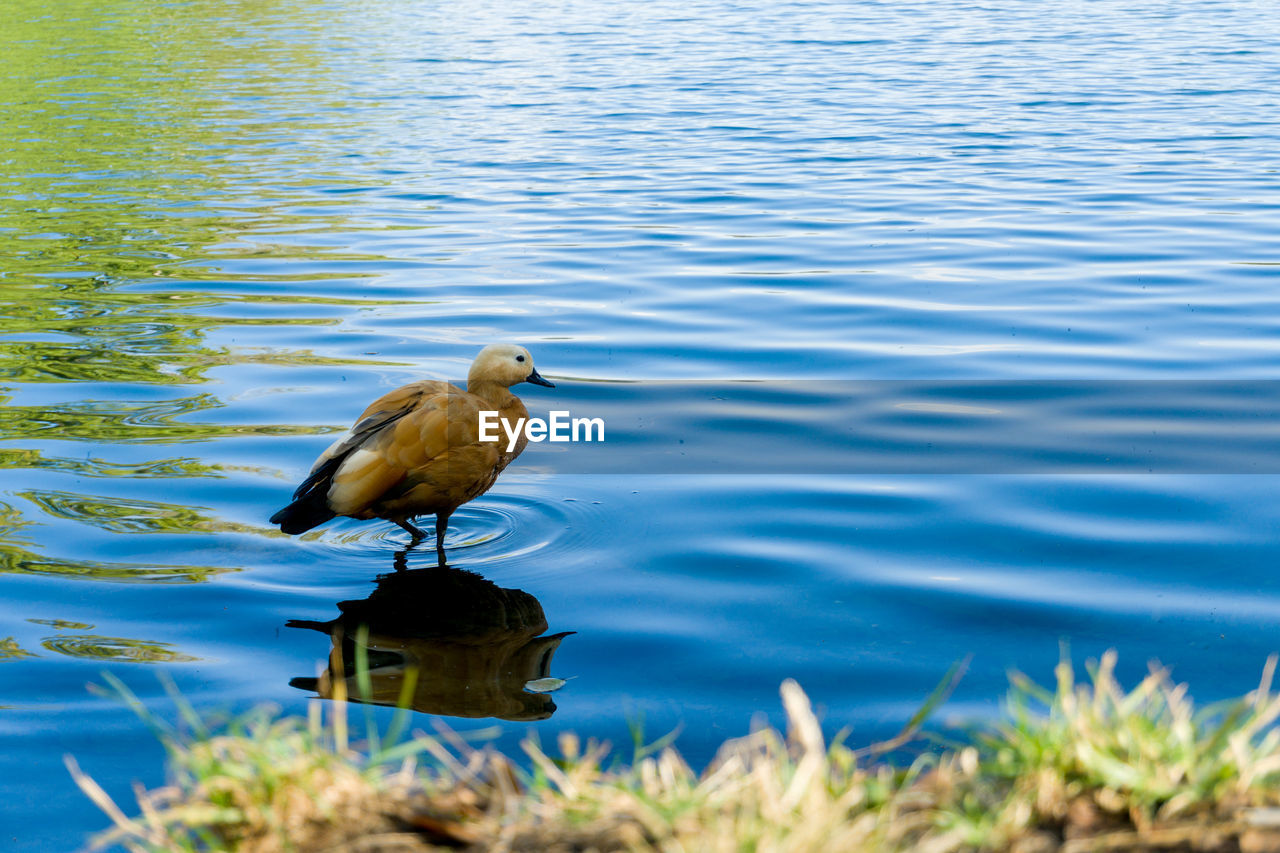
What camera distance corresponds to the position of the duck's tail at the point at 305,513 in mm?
6266

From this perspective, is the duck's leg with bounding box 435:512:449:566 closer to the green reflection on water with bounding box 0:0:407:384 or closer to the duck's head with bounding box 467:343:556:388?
the duck's head with bounding box 467:343:556:388

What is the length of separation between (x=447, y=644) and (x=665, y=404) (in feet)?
12.1

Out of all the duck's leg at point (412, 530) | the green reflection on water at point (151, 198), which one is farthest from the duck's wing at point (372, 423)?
the green reflection on water at point (151, 198)

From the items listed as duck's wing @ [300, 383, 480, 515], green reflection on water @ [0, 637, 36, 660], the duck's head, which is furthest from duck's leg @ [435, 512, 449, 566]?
green reflection on water @ [0, 637, 36, 660]

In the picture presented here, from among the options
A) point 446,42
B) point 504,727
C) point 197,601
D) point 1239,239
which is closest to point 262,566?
point 197,601

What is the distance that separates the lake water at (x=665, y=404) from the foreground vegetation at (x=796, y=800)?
1603mm

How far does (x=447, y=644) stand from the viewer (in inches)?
218

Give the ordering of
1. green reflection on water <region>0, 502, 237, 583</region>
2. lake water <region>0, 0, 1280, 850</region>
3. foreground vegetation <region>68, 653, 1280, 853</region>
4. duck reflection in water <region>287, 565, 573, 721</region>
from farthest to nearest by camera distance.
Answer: green reflection on water <region>0, 502, 237, 583</region>, lake water <region>0, 0, 1280, 850</region>, duck reflection in water <region>287, 565, 573, 721</region>, foreground vegetation <region>68, 653, 1280, 853</region>

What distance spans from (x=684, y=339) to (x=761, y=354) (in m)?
0.78

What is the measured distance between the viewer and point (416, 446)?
20.6ft

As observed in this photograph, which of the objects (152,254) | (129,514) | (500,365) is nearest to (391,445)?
(500,365)

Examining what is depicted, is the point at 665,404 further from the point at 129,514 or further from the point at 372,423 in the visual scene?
the point at 129,514

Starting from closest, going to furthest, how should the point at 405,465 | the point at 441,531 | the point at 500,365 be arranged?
the point at 405,465 → the point at 441,531 → the point at 500,365

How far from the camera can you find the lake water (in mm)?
5348
